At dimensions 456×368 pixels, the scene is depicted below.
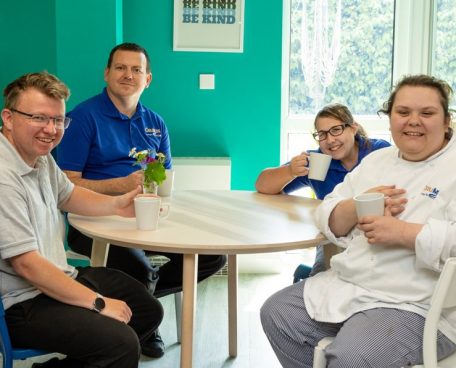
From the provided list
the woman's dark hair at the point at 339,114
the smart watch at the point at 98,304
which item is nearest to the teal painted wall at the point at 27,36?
the woman's dark hair at the point at 339,114

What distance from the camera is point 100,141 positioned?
8.56 ft

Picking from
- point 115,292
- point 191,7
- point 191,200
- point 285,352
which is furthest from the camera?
point 191,7

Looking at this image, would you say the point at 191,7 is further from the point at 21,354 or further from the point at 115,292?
the point at 21,354

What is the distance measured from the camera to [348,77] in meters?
3.99

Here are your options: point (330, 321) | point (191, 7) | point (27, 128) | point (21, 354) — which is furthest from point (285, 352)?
point (191, 7)

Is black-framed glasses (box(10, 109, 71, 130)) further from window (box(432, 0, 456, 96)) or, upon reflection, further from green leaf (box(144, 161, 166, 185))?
window (box(432, 0, 456, 96))

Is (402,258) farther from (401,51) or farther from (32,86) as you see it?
(401,51)

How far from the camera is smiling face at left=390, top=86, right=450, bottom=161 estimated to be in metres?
1.63

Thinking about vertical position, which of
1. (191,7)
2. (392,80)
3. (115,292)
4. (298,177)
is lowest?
(115,292)

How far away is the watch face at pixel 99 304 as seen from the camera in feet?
5.24

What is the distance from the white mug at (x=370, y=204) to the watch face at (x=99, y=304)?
29.1 inches

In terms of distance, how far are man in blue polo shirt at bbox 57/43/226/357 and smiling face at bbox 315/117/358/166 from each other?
2.53 ft

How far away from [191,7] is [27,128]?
7.26 feet

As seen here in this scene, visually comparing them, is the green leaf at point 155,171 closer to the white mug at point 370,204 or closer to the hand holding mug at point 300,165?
the hand holding mug at point 300,165
